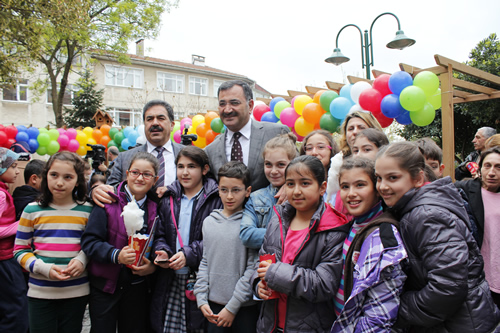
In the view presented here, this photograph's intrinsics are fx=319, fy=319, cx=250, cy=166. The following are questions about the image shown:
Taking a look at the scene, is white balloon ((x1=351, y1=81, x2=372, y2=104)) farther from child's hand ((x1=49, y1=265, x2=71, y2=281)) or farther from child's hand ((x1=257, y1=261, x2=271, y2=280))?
child's hand ((x1=49, y1=265, x2=71, y2=281))

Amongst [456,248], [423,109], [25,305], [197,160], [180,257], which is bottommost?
[25,305]

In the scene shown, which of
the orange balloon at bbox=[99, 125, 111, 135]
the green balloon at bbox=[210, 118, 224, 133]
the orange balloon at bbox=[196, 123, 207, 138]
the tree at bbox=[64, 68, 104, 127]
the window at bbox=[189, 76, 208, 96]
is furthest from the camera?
the window at bbox=[189, 76, 208, 96]

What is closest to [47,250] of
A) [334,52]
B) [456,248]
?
[456,248]

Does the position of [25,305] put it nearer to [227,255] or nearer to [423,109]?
[227,255]

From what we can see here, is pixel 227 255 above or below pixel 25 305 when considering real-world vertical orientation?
above

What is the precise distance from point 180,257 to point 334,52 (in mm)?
7449

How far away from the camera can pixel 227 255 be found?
Result: 7.70 ft

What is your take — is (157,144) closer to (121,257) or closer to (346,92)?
(121,257)

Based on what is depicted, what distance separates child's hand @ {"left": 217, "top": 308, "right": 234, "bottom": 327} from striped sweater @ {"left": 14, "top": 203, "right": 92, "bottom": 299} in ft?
3.55

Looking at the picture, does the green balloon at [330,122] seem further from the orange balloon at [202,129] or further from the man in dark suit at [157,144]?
the man in dark suit at [157,144]

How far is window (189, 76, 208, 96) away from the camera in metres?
28.6

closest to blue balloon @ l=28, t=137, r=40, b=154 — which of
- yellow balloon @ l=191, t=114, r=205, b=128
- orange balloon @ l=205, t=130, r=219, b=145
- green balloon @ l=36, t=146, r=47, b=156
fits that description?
green balloon @ l=36, t=146, r=47, b=156

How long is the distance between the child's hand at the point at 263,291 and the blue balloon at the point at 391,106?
465 centimetres

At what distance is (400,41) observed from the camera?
7.09 m
